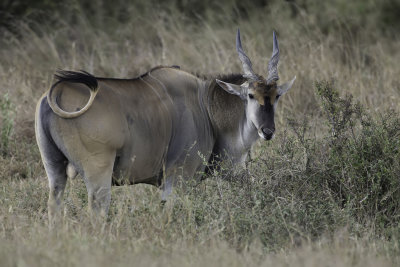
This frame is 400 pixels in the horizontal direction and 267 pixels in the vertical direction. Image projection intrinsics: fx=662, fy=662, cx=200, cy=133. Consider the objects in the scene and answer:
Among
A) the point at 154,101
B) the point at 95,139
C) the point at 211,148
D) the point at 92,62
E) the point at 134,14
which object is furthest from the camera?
the point at 134,14

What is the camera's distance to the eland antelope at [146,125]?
4230 millimetres

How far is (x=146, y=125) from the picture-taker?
464 cm

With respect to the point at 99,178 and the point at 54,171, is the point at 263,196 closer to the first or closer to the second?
the point at 99,178

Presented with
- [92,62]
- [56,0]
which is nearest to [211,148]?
[92,62]

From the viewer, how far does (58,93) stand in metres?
4.26

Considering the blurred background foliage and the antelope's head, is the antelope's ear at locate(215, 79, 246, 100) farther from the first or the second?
the blurred background foliage

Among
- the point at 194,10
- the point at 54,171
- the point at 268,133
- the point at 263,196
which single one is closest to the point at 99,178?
the point at 54,171

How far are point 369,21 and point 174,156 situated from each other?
8.47 metres

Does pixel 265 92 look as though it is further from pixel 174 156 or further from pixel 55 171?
pixel 55 171

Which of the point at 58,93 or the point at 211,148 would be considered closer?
the point at 58,93

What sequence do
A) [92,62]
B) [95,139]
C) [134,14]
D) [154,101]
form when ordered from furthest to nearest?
1. [134,14]
2. [92,62]
3. [154,101]
4. [95,139]

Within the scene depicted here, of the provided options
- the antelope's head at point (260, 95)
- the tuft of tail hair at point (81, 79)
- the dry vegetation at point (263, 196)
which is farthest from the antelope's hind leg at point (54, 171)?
the antelope's head at point (260, 95)

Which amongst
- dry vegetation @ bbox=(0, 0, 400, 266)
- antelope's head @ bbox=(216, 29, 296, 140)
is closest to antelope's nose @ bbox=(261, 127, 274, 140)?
antelope's head @ bbox=(216, 29, 296, 140)

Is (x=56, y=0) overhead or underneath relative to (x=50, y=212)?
overhead
